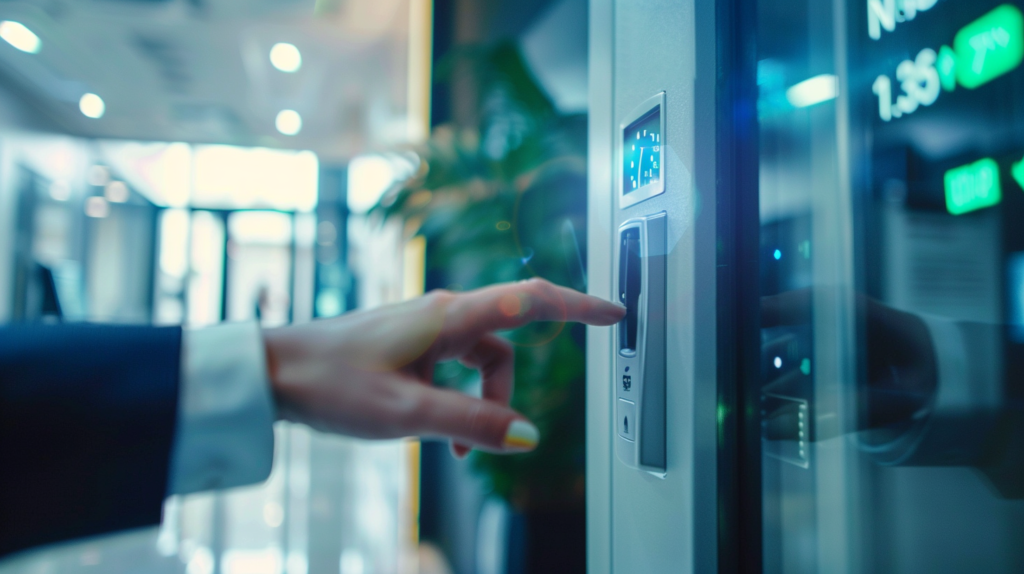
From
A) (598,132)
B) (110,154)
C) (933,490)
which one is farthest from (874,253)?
(110,154)

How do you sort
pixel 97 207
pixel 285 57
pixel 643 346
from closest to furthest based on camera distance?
pixel 643 346 < pixel 285 57 < pixel 97 207

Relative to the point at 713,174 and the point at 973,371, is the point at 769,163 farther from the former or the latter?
the point at 973,371

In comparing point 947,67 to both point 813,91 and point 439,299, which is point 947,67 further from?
point 439,299

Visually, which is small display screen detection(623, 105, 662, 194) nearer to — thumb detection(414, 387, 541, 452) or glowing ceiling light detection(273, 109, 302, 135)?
thumb detection(414, 387, 541, 452)

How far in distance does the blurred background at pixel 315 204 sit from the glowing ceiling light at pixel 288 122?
45 millimetres

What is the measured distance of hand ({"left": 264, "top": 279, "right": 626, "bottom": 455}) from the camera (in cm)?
40

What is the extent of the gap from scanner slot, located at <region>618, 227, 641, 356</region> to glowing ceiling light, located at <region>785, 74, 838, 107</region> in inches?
7.3

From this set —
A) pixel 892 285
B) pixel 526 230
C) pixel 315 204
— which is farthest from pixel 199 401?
pixel 315 204

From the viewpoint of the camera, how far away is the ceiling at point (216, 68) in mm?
4285

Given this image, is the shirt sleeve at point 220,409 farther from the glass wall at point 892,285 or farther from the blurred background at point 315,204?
the glass wall at point 892,285

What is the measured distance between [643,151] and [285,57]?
17.1 ft

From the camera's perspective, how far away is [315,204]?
26.3 feet

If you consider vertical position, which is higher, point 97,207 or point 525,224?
point 97,207

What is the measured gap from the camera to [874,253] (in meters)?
0.49
